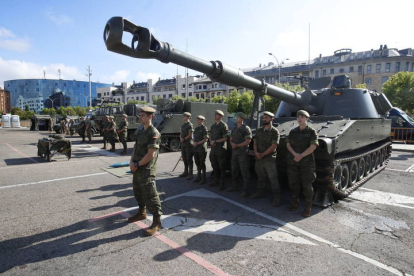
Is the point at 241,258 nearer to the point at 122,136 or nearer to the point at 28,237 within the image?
the point at 28,237

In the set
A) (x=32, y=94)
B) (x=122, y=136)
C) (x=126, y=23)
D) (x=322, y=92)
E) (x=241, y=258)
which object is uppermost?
(x=32, y=94)

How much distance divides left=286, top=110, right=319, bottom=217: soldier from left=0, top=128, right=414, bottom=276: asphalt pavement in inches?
17.9

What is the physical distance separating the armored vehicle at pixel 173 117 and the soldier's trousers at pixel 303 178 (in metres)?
7.70

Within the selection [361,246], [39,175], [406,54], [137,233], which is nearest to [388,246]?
[361,246]

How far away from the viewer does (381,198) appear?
17.8 feet

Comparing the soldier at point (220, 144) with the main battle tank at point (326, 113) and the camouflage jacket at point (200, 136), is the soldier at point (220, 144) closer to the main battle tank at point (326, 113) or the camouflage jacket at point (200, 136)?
the camouflage jacket at point (200, 136)

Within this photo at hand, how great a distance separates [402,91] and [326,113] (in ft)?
90.6

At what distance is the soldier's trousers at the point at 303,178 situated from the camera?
173 inches

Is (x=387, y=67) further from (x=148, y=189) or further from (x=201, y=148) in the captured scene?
(x=148, y=189)

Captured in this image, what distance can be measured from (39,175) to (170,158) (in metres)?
4.36

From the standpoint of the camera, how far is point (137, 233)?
3668 millimetres

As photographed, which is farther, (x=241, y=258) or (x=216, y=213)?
(x=216, y=213)

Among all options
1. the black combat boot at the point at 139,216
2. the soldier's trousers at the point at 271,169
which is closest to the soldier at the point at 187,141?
the soldier's trousers at the point at 271,169

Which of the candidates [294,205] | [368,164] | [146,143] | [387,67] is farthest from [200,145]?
[387,67]
